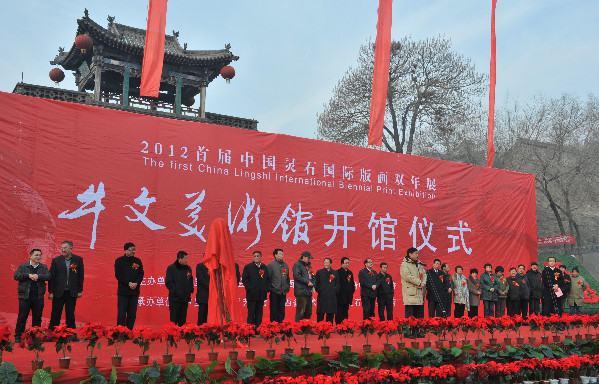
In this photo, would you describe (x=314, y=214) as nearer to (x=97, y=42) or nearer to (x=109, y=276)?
(x=109, y=276)

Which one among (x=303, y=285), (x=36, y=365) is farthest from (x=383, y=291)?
(x=36, y=365)

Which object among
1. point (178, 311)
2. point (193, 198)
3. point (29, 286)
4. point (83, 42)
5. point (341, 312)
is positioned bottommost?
point (341, 312)

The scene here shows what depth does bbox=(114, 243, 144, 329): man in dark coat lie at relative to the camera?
19.4ft

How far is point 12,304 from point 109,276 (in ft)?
3.68

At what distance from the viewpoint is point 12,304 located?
20.5ft

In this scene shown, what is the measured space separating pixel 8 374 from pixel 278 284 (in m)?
3.96

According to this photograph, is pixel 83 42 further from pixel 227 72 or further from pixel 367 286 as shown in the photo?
pixel 367 286

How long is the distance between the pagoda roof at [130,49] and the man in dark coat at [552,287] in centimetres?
1023

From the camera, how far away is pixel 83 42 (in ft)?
44.1

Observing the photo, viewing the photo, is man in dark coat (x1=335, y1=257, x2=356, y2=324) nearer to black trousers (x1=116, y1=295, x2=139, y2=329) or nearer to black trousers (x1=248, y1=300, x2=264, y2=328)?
black trousers (x1=248, y1=300, x2=264, y2=328)

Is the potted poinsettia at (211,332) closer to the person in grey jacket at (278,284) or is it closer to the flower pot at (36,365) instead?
the flower pot at (36,365)

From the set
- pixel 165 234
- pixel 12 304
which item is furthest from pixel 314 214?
pixel 12 304

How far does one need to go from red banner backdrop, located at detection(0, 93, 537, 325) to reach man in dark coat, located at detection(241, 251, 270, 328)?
0.95m

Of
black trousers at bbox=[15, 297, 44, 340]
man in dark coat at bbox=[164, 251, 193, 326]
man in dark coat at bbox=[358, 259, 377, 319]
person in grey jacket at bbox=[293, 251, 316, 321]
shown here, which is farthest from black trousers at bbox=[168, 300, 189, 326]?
man in dark coat at bbox=[358, 259, 377, 319]
